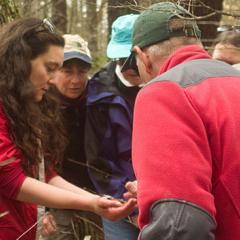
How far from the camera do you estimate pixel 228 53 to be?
3.67 metres

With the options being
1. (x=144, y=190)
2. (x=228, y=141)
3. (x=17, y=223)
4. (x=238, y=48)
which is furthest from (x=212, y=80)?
(x=238, y=48)

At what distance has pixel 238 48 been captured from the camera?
3.68 m

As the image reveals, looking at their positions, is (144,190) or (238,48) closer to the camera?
(144,190)

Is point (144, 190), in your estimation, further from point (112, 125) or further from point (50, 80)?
point (112, 125)

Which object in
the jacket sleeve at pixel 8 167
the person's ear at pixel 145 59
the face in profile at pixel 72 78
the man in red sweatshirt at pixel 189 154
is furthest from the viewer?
the face in profile at pixel 72 78

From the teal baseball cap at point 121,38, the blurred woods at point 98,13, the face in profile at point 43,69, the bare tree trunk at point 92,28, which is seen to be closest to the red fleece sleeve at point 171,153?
the blurred woods at point 98,13

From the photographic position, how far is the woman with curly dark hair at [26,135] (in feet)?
7.86

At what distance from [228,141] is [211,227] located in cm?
25

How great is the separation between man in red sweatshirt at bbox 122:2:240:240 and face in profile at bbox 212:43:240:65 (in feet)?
6.92

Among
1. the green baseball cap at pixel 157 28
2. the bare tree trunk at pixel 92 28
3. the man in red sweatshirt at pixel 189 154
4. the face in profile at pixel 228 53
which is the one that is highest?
the green baseball cap at pixel 157 28

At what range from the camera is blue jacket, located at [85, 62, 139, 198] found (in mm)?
3246

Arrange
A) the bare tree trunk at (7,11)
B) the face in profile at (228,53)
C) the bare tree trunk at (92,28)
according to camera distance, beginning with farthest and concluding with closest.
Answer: the bare tree trunk at (92,28) → the bare tree trunk at (7,11) → the face in profile at (228,53)

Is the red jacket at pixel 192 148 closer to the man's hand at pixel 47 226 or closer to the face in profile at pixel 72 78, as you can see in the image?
the man's hand at pixel 47 226

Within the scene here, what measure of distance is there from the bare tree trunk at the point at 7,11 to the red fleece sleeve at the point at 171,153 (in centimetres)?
269
